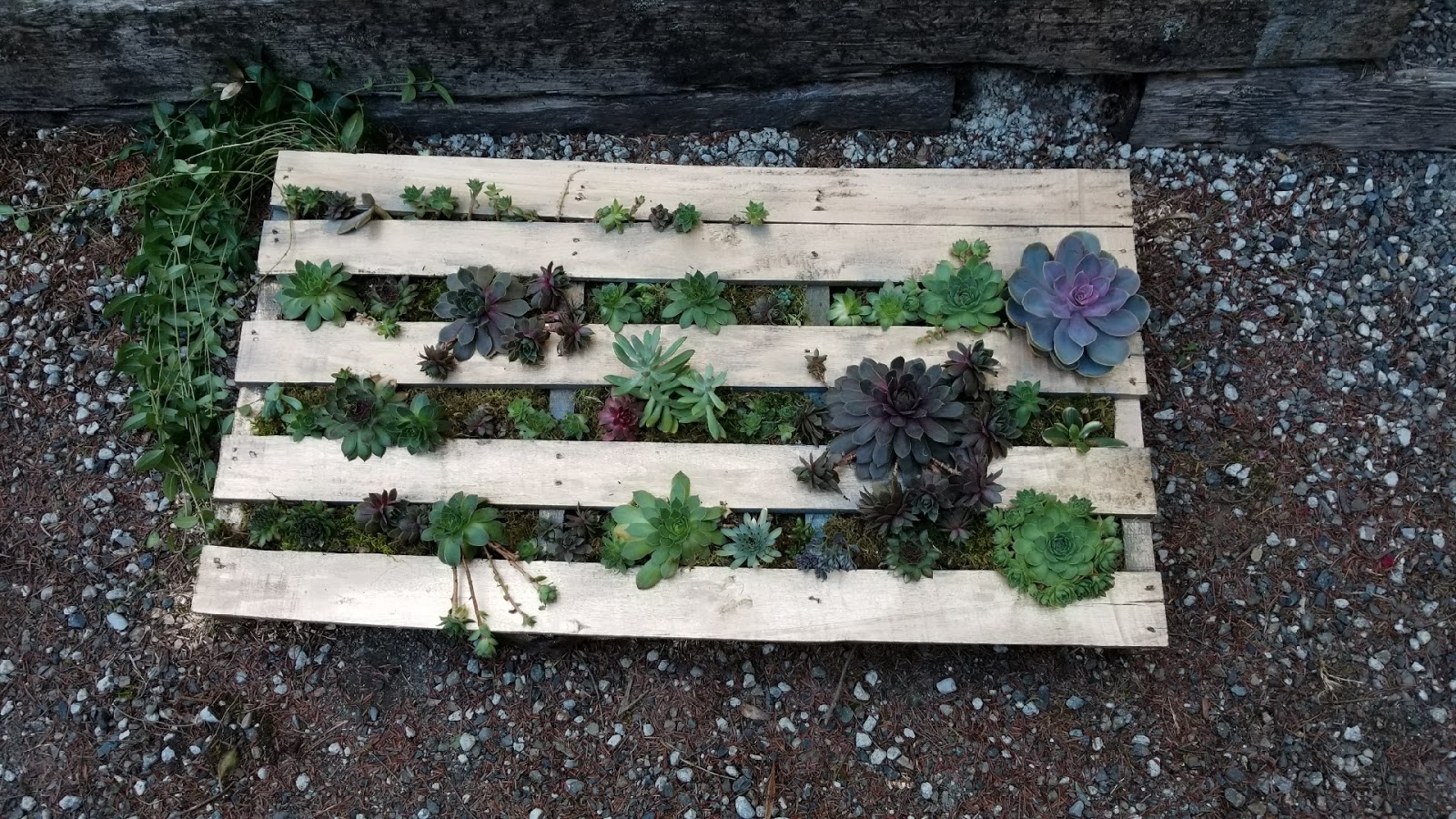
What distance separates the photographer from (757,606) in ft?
8.16

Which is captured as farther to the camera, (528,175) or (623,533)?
(528,175)

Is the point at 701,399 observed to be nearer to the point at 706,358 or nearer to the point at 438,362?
the point at 706,358

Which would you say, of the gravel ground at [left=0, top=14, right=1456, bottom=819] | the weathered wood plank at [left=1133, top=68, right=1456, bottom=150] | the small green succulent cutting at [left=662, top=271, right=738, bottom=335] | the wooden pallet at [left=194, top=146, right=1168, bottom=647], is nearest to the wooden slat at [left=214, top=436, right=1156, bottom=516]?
the wooden pallet at [left=194, top=146, right=1168, bottom=647]

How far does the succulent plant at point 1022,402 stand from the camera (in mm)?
2555

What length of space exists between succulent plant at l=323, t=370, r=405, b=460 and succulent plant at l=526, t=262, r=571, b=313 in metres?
0.48

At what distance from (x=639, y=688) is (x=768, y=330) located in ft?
3.66

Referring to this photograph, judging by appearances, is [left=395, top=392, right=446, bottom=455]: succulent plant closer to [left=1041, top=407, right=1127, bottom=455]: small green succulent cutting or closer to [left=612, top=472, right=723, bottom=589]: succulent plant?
[left=612, top=472, right=723, bottom=589]: succulent plant

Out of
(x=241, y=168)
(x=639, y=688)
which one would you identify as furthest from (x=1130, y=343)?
(x=241, y=168)

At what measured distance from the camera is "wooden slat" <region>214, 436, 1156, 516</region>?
256 cm

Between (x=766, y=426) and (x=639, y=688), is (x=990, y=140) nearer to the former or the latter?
(x=766, y=426)

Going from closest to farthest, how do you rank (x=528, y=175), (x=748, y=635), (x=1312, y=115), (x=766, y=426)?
1. (x=748, y=635)
2. (x=766, y=426)
3. (x=528, y=175)
4. (x=1312, y=115)

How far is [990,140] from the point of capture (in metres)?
3.28

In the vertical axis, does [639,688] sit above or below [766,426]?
below

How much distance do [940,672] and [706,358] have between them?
1141 millimetres
